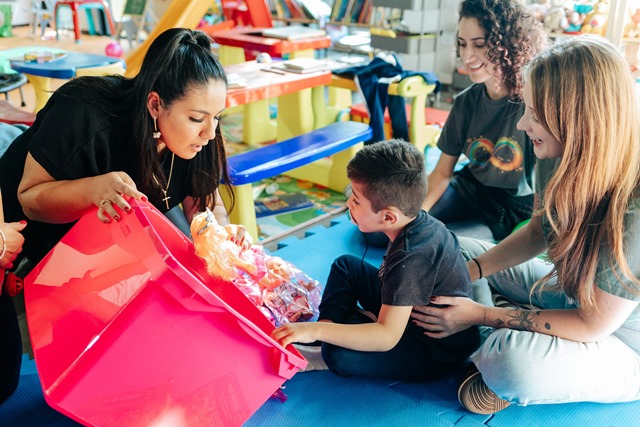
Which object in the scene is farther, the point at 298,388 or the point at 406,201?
the point at 298,388

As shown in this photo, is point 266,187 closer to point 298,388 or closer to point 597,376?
point 298,388

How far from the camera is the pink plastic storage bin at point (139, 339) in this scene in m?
0.88

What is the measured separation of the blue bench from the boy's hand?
2.98 feet

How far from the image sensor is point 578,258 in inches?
44.4

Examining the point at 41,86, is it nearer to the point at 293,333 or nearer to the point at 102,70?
the point at 102,70

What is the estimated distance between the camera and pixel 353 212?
48.6 inches

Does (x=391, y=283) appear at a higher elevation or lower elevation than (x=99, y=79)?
lower

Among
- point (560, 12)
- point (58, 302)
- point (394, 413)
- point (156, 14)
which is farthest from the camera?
point (156, 14)

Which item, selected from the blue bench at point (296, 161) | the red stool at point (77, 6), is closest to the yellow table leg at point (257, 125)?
the blue bench at point (296, 161)

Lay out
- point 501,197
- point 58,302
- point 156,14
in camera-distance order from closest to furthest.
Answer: point 58,302, point 501,197, point 156,14

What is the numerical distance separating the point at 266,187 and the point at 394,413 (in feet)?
5.12

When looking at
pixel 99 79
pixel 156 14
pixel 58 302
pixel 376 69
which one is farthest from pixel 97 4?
pixel 58 302

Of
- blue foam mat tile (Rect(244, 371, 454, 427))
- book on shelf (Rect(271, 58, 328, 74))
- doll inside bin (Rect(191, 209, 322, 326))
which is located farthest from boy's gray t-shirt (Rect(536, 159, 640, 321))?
book on shelf (Rect(271, 58, 328, 74))

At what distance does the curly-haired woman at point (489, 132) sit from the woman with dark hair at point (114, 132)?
870 mm
